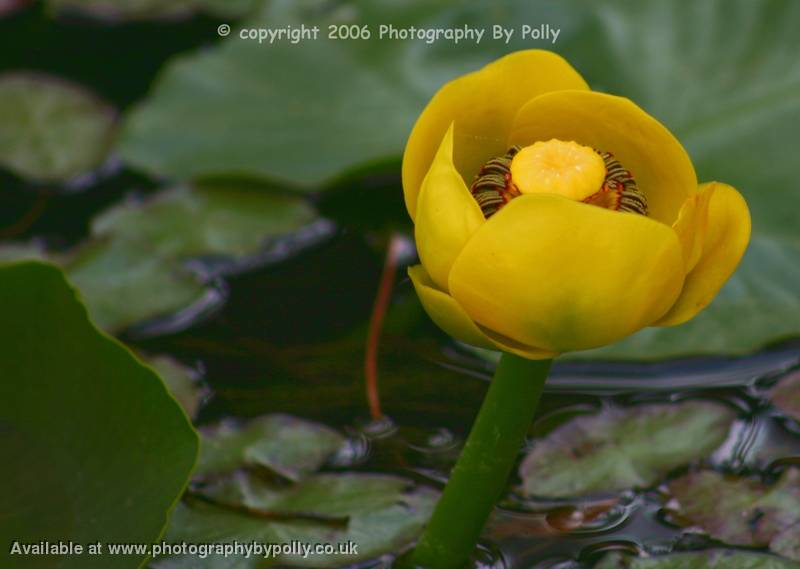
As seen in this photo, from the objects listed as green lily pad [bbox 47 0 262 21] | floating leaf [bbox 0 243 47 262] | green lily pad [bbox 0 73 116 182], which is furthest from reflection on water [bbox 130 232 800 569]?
green lily pad [bbox 47 0 262 21]

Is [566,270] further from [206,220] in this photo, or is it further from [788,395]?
[206,220]

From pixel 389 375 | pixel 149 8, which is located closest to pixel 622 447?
pixel 389 375

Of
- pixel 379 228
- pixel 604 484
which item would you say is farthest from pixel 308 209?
pixel 604 484

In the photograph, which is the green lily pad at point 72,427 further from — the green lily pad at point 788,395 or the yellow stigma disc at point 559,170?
the green lily pad at point 788,395

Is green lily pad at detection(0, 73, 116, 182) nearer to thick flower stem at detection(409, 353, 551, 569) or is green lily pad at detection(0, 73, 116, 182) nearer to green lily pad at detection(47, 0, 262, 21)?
green lily pad at detection(47, 0, 262, 21)

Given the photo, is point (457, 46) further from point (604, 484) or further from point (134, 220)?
point (604, 484)
